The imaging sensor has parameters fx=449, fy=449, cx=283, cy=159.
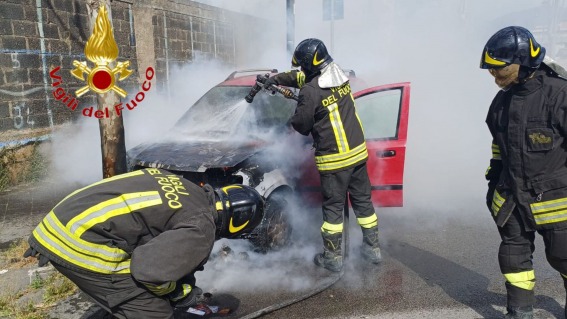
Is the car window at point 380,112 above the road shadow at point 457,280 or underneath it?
above

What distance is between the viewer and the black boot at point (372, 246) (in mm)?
4094

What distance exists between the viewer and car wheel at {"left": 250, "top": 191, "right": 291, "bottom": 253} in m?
3.95

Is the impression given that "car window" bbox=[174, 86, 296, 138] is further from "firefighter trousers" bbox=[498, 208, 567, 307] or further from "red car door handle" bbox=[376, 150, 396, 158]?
"firefighter trousers" bbox=[498, 208, 567, 307]

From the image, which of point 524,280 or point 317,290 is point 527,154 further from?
point 317,290

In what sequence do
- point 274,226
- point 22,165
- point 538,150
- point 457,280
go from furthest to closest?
point 22,165 < point 274,226 < point 457,280 < point 538,150

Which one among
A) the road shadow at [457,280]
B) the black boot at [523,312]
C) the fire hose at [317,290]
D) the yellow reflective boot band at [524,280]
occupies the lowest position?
the road shadow at [457,280]

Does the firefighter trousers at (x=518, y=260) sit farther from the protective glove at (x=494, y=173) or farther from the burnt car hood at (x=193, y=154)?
the burnt car hood at (x=193, y=154)

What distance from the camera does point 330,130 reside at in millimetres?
3816

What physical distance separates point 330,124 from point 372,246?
47.7 inches

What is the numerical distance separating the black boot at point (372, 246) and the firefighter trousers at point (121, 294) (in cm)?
229

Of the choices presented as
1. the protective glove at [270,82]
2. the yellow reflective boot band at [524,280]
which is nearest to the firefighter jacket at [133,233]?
the yellow reflective boot band at [524,280]

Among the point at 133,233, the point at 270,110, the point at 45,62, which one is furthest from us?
the point at 45,62

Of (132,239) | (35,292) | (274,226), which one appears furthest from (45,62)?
(132,239)

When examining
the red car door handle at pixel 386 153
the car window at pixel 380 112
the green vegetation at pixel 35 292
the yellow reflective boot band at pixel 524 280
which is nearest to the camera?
the yellow reflective boot band at pixel 524 280
